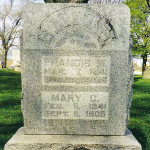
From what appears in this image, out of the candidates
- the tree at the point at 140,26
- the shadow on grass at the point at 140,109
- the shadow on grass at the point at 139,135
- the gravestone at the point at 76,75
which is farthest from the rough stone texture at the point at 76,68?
the tree at the point at 140,26

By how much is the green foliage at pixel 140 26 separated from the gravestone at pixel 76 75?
43.4ft

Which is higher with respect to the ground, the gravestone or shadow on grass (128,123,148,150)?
the gravestone

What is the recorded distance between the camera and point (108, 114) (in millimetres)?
2580

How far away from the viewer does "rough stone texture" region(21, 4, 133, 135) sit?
97.5 inches

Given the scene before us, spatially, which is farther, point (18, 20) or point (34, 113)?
point (18, 20)

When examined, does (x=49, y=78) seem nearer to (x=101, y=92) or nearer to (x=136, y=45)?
(x=101, y=92)

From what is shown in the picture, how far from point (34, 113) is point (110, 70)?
1.15 meters

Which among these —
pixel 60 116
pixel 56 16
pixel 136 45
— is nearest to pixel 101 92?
pixel 60 116

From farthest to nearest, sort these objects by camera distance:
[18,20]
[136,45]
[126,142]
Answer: [18,20] → [136,45] → [126,142]

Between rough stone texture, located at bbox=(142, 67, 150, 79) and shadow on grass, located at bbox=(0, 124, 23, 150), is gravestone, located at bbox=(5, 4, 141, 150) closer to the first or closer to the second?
shadow on grass, located at bbox=(0, 124, 23, 150)

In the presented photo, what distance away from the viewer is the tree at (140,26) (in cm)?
1529

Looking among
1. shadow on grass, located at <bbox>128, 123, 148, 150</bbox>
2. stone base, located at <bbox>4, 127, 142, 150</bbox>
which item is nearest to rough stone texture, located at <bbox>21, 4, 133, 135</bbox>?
stone base, located at <bbox>4, 127, 142, 150</bbox>

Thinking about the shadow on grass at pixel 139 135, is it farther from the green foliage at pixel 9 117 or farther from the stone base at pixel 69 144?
the green foliage at pixel 9 117

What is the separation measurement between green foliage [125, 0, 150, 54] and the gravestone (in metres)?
13.2
